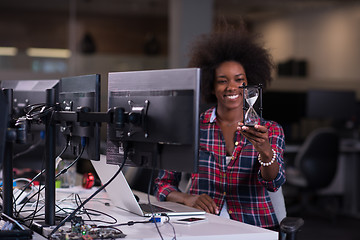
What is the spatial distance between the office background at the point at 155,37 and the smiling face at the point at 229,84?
3975 mm

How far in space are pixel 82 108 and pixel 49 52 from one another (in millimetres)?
6200

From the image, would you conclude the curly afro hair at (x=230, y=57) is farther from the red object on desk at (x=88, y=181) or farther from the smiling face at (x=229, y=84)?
the red object on desk at (x=88, y=181)

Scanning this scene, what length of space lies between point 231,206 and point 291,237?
426 mm

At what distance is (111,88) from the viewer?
1.87 meters

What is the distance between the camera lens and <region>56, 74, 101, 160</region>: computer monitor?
5.97 ft

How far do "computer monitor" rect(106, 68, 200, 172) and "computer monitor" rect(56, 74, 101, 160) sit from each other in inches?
2.3

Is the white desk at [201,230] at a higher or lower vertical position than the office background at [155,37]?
lower

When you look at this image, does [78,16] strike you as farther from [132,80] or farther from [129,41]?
[132,80]

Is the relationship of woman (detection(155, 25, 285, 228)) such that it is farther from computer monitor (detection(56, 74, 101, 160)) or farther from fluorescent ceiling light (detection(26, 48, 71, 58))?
fluorescent ceiling light (detection(26, 48, 71, 58))

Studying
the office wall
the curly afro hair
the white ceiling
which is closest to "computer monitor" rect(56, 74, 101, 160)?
the curly afro hair

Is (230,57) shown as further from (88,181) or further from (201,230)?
(201,230)

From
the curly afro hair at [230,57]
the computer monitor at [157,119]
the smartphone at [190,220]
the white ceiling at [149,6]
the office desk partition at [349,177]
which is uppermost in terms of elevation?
the white ceiling at [149,6]

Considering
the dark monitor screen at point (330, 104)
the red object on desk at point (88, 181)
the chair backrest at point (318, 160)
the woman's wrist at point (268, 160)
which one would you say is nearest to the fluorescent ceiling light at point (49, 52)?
the dark monitor screen at point (330, 104)

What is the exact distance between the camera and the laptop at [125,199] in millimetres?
1988
